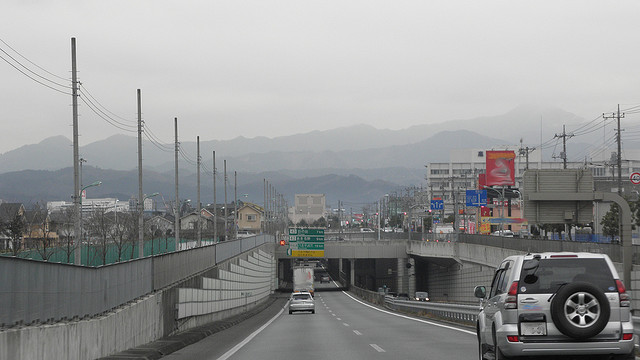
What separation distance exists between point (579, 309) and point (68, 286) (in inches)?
360

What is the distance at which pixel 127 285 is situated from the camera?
21172 millimetres

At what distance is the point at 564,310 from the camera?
11531 millimetres

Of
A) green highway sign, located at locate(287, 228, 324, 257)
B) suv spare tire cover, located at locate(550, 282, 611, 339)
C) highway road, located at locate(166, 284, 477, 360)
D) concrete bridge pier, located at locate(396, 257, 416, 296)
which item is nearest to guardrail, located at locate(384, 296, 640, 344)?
highway road, located at locate(166, 284, 477, 360)

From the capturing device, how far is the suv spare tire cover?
1141cm

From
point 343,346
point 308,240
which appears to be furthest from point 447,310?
point 308,240

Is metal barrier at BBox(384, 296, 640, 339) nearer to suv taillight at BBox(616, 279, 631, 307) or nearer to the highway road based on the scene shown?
the highway road

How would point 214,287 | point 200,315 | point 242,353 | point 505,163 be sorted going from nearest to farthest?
1. point 242,353
2. point 200,315
3. point 214,287
4. point 505,163

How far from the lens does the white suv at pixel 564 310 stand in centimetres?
1148

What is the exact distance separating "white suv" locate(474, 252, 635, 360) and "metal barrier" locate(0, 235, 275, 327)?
7.30 meters

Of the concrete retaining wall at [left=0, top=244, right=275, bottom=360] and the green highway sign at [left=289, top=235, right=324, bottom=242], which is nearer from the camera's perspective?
the concrete retaining wall at [left=0, top=244, right=275, bottom=360]

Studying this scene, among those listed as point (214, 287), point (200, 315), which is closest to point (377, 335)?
point (200, 315)

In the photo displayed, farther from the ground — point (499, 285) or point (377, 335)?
point (499, 285)

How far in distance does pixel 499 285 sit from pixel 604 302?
239 cm

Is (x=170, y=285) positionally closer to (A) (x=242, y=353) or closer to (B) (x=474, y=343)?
(A) (x=242, y=353)
